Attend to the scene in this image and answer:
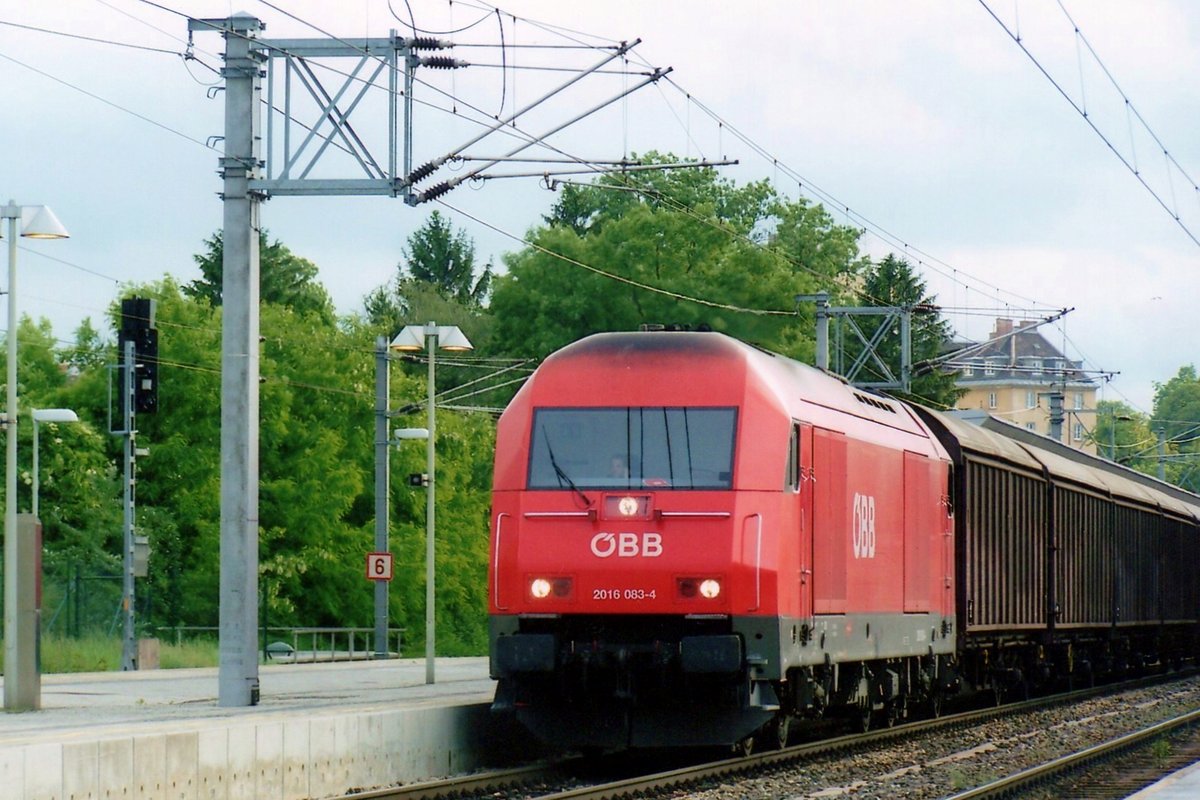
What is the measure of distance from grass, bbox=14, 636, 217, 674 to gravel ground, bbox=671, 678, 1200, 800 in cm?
1738

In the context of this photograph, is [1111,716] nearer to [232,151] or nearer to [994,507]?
[994,507]

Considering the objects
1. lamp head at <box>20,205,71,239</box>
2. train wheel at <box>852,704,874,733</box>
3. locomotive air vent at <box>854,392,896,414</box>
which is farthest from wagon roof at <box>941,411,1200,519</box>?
lamp head at <box>20,205,71,239</box>

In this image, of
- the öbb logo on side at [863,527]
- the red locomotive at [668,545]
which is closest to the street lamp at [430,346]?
the öbb logo on side at [863,527]

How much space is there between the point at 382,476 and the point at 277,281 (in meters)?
41.9

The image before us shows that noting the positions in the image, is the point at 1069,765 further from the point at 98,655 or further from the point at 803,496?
the point at 98,655

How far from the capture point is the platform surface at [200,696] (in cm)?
1695

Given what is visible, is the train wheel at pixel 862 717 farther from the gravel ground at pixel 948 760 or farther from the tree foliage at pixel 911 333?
the tree foliage at pixel 911 333

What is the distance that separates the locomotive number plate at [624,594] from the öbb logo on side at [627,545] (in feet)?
0.87

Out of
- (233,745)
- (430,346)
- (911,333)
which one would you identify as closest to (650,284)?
(911,333)

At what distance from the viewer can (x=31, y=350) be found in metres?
58.0

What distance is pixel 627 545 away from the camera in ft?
53.3

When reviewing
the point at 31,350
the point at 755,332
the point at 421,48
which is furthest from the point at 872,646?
the point at 31,350

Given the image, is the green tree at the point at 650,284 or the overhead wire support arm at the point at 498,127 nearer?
the overhead wire support arm at the point at 498,127

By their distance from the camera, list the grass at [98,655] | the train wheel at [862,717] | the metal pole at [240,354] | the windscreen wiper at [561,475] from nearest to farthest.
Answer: the windscreen wiper at [561,475] → the metal pole at [240,354] → the train wheel at [862,717] → the grass at [98,655]
